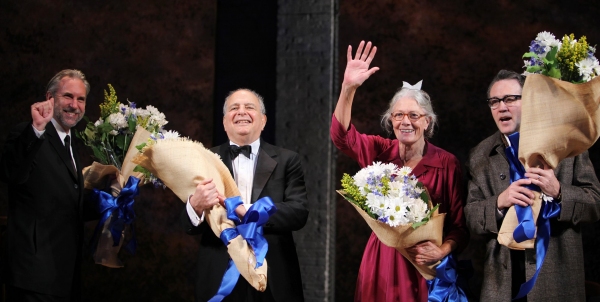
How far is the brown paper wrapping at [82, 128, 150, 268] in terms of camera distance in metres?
3.24

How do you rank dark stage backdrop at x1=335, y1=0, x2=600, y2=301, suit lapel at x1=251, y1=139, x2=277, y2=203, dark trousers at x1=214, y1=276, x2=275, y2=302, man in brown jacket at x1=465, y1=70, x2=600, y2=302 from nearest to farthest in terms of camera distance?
1. man in brown jacket at x1=465, y1=70, x2=600, y2=302
2. dark trousers at x1=214, y1=276, x2=275, y2=302
3. suit lapel at x1=251, y1=139, x2=277, y2=203
4. dark stage backdrop at x1=335, y1=0, x2=600, y2=301

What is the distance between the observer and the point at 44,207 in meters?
3.03

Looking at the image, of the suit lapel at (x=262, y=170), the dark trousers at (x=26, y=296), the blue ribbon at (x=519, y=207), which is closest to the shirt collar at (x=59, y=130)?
the dark trousers at (x=26, y=296)

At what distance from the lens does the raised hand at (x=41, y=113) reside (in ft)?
9.60

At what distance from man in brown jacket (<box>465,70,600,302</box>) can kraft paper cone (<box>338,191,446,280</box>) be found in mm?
148

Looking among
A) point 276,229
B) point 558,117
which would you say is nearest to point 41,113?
point 276,229

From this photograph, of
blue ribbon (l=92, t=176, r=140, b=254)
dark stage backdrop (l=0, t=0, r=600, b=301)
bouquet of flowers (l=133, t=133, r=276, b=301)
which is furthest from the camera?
dark stage backdrop (l=0, t=0, r=600, b=301)

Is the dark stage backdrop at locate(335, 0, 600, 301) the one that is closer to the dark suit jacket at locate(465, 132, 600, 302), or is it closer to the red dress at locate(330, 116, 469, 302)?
the red dress at locate(330, 116, 469, 302)

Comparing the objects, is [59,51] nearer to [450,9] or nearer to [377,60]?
[377,60]

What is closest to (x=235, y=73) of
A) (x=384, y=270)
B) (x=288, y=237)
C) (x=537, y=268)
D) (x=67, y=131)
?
(x=67, y=131)

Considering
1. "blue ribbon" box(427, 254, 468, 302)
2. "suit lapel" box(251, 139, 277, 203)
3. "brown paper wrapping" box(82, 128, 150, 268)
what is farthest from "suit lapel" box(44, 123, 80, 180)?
"blue ribbon" box(427, 254, 468, 302)

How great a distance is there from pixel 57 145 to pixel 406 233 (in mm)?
1673

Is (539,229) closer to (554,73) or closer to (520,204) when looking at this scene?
(520,204)

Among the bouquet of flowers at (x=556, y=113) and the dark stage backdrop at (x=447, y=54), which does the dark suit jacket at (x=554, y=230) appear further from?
the dark stage backdrop at (x=447, y=54)
